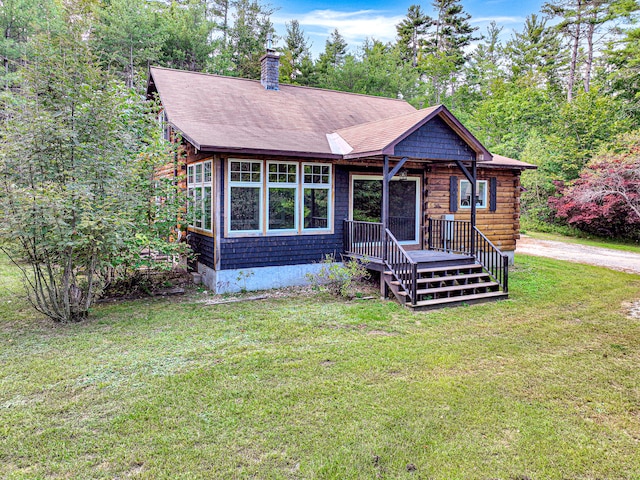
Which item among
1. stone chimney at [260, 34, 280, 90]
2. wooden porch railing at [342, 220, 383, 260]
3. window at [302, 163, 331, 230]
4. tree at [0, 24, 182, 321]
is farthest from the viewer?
stone chimney at [260, 34, 280, 90]

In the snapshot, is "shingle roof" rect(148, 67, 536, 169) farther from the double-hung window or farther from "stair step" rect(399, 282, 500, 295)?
"stair step" rect(399, 282, 500, 295)

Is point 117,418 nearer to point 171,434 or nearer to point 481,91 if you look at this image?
point 171,434

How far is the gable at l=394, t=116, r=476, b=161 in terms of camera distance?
8164mm

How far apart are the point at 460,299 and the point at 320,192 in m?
3.79

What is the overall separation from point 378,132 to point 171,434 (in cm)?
707

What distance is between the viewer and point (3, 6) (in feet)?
69.5

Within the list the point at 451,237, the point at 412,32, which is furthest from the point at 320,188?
the point at 412,32

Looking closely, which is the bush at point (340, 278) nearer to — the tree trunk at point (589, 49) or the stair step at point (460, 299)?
the stair step at point (460, 299)

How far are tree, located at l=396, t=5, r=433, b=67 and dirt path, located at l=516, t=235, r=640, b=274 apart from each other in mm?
21638

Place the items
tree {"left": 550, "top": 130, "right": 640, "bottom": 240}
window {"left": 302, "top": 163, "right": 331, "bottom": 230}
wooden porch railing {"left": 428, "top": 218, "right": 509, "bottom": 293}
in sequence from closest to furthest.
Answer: window {"left": 302, "top": 163, "right": 331, "bottom": 230}
wooden porch railing {"left": 428, "top": 218, "right": 509, "bottom": 293}
tree {"left": 550, "top": 130, "right": 640, "bottom": 240}

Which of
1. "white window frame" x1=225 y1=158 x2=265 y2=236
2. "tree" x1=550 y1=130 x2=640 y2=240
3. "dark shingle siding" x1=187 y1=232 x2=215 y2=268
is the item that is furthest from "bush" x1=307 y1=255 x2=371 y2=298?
"tree" x1=550 y1=130 x2=640 y2=240

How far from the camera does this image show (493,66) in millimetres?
31344

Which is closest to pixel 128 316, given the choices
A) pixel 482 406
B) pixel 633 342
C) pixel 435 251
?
pixel 482 406

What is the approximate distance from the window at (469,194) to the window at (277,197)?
13.3ft
